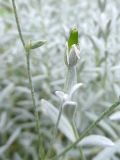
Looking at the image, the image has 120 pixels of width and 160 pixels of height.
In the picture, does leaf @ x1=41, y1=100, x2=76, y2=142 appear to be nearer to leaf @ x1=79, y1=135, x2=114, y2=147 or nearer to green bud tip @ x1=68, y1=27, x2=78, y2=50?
leaf @ x1=79, y1=135, x2=114, y2=147

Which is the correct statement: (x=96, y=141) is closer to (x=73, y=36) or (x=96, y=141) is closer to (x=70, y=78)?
(x=70, y=78)

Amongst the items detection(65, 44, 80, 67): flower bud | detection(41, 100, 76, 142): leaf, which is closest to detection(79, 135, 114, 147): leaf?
detection(41, 100, 76, 142): leaf

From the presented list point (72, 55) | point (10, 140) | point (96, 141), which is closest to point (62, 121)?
point (96, 141)

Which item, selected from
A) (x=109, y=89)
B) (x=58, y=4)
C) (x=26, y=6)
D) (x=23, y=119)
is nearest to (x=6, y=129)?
(x=23, y=119)

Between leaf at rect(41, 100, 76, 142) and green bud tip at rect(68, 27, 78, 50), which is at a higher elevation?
green bud tip at rect(68, 27, 78, 50)

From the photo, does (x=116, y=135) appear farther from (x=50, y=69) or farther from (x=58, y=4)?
(x=58, y=4)

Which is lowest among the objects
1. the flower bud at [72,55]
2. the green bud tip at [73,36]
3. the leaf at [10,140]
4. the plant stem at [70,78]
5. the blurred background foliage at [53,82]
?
the leaf at [10,140]

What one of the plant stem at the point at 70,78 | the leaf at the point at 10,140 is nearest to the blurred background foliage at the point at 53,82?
the leaf at the point at 10,140

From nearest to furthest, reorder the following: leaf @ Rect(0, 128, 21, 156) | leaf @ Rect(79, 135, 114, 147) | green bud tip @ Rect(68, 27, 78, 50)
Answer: green bud tip @ Rect(68, 27, 78, 50), leaf @ Rect(79, 135, 114, 147), leaf @ Rect(0, 128, 21, 156)

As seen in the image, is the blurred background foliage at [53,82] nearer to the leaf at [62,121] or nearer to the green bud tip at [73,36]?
the leaf at [62,121]

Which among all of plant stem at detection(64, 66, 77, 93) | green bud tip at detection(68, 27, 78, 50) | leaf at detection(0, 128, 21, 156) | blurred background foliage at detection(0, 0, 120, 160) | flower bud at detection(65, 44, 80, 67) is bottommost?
leaf at detection(0, 128, 21, 156)

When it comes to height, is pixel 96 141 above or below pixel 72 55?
→ below
